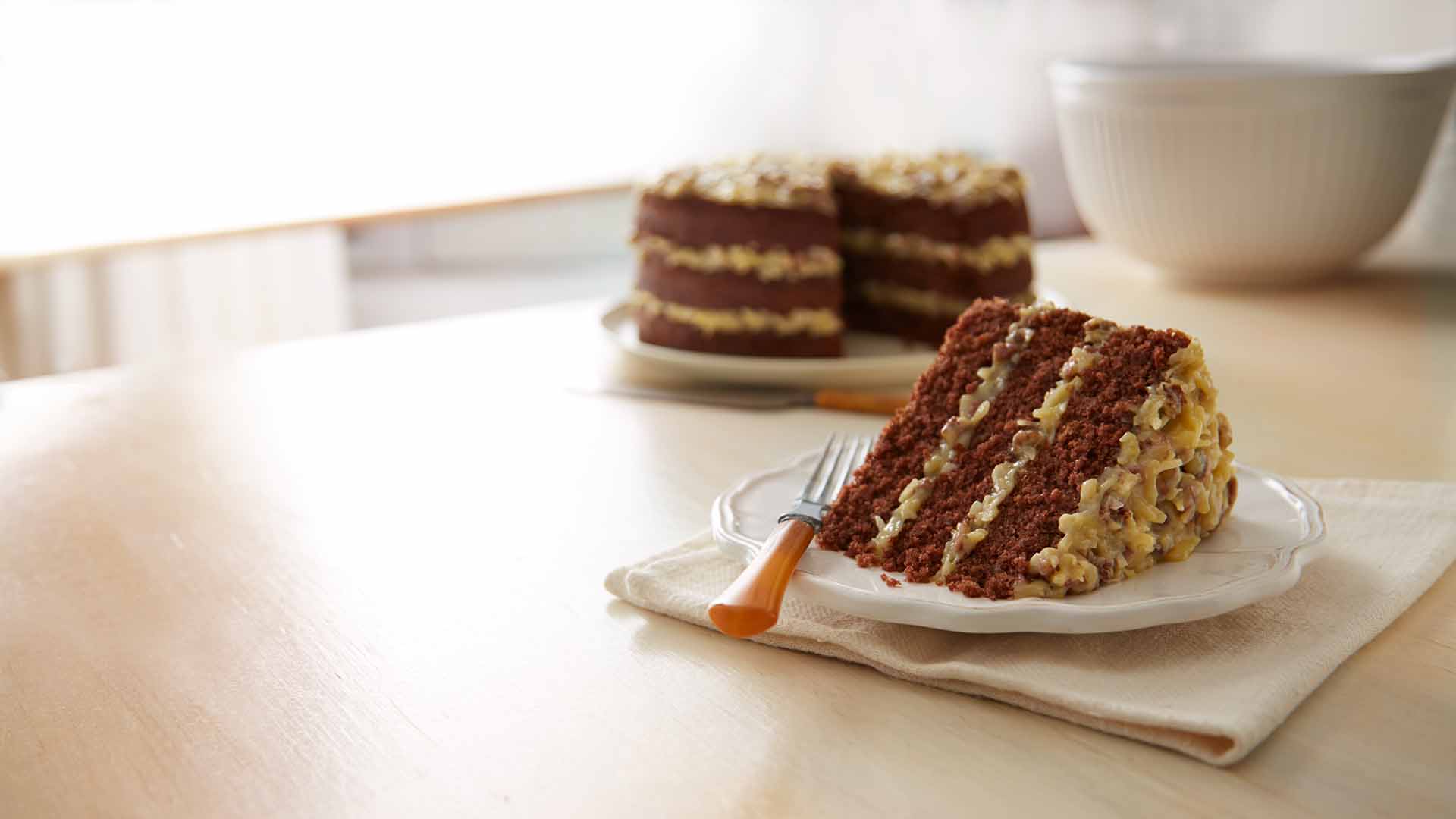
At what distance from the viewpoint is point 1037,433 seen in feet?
2.86

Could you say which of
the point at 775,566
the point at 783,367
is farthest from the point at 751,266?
the point at 775,566

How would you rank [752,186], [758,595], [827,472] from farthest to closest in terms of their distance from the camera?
[752,186], [827,472], [758,595]

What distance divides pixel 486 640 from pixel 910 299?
969 mm

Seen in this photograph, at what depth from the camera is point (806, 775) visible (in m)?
0.69

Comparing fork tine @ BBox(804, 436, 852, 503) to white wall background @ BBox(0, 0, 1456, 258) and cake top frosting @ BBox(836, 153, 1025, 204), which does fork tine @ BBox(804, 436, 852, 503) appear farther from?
white wall background @ BBox(0, 0, 1456, 258)

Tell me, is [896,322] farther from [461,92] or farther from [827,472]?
[461,92]

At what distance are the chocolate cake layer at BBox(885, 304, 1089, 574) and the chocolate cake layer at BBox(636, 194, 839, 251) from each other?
68 centimetres

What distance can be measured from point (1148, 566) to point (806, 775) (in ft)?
0.89

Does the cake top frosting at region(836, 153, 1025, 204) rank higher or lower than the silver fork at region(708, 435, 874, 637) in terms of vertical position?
higher

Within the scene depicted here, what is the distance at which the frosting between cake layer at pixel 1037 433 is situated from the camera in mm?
842

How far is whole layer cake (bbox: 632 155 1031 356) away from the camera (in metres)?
1.58

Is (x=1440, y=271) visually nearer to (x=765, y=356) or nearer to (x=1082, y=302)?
(x=1082, y=302)

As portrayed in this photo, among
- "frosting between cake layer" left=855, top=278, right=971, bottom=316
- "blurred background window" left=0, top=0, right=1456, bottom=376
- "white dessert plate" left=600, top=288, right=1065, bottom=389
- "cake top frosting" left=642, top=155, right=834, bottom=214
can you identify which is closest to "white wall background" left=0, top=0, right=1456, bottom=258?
"blurred background window" left=0, top=0, right=1456, bottom=376

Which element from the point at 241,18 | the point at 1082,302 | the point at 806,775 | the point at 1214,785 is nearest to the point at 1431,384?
the point at 1082,302
